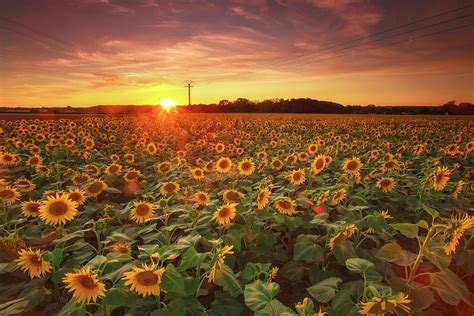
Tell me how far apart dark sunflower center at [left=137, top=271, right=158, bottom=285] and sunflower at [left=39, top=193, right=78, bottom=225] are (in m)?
2.00

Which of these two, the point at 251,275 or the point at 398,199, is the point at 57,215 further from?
the point at 398,199

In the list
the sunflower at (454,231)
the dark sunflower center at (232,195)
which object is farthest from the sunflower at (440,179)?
the dark sunflower center at (232,195)

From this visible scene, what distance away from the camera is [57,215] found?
3.65 m

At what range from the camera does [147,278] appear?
216 centimetres

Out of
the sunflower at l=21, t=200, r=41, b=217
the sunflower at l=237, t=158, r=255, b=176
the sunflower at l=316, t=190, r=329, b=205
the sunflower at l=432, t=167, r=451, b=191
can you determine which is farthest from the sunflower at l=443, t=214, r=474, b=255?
the sunflower at l=21, t=200, r=41, b=217

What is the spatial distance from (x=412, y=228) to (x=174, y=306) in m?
1.88

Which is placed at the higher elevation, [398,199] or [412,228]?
[412,228]

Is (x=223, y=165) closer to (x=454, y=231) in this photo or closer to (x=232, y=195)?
(x=232, y=195)

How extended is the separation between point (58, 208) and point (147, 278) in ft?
7.09

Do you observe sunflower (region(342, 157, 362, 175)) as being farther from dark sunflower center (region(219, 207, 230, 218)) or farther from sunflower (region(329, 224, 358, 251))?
dark sunflower center (region(219, 207, 230, 218))

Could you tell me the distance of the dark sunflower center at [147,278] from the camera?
2155mm

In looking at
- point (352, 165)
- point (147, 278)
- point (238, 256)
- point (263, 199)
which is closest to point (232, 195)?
point (263, 199)

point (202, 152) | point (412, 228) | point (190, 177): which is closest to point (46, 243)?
point (190, 177)

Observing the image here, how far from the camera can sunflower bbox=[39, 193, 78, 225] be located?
3605mm
